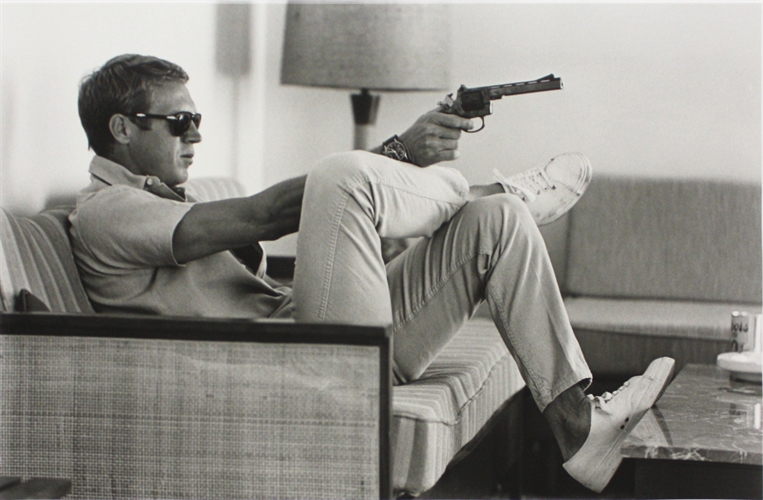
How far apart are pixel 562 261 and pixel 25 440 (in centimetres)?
231

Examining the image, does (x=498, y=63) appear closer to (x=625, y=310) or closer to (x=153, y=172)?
(x=625, y=310)

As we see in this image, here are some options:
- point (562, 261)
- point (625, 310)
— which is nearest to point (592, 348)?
point (625, 310)

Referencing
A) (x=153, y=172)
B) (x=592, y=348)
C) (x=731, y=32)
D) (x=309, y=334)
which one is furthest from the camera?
(x=731, y=32)

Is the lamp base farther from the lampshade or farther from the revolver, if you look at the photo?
the revolver

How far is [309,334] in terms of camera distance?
129 centimetres

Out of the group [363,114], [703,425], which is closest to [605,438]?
[703,425]

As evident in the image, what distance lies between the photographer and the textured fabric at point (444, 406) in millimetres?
1477

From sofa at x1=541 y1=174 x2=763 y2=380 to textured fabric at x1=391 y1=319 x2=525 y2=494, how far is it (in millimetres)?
885

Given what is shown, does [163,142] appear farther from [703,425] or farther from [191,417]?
[703,425]

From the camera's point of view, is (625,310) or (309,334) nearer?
(309,334)

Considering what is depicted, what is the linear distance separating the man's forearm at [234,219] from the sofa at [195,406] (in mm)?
256

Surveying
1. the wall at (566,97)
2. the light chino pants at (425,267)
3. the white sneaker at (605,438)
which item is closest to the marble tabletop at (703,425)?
the white sneaker at (605,438)

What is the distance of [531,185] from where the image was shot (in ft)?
6.23

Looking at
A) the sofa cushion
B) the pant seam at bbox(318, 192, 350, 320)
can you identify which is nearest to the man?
the pant seam at bbox(318, 192, 350, 320)
